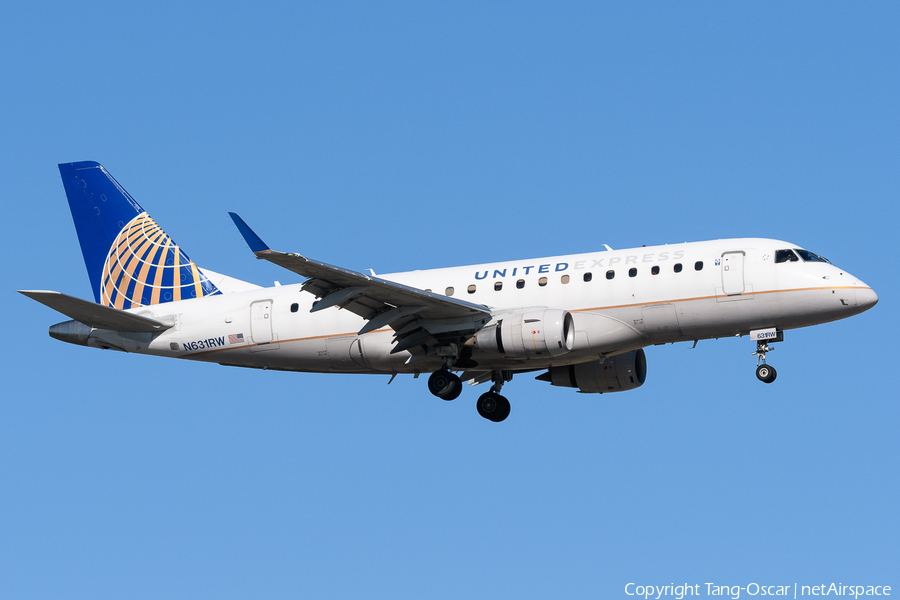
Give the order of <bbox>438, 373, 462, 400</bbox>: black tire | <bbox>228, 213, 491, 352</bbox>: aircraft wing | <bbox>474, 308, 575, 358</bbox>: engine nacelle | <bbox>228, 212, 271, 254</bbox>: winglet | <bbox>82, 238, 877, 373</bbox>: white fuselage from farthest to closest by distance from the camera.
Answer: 1. <bbox>438, 373, 462, 400</bbox>: black tire
2. <bbox>82, 238, 877, 373</bbox>: white fuselage
3. <bbox>474, 308, 575, 358</bbox>: engine nacelle
4. <bbox>228, 213, 491, 352</bbox>: aircraft wing
5. <bbox>228, 212, 271, 254</bbox>: winglet

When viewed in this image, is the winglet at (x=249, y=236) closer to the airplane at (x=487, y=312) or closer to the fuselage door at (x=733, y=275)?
the airplane at (x=487, y=312)

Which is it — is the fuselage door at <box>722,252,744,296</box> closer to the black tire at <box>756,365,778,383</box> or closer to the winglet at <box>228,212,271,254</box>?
the black tire at <box>756,365,778,383</box>

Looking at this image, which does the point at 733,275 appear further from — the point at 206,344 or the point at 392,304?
the point at 206,344

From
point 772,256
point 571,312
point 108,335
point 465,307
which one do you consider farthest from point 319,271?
point 772,256

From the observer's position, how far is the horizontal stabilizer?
3117 cm

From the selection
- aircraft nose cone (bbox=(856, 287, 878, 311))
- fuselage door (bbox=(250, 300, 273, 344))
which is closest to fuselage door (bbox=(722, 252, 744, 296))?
aircraft nose cone (bbox=(856, 287, 878, 311))

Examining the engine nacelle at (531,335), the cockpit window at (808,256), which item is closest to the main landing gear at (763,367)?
the cockpit window at (808,256)

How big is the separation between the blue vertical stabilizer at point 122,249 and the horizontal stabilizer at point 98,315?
69.0 inches

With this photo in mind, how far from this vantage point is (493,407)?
34.8 m

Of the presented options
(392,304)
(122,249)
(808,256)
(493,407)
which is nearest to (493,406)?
(493,407)

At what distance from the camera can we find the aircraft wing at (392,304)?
28.8 meters

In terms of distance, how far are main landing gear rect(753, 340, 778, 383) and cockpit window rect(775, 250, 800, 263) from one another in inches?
92.4

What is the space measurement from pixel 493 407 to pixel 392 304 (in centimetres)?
536

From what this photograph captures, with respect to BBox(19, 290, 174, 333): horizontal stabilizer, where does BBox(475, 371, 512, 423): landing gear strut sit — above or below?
below
